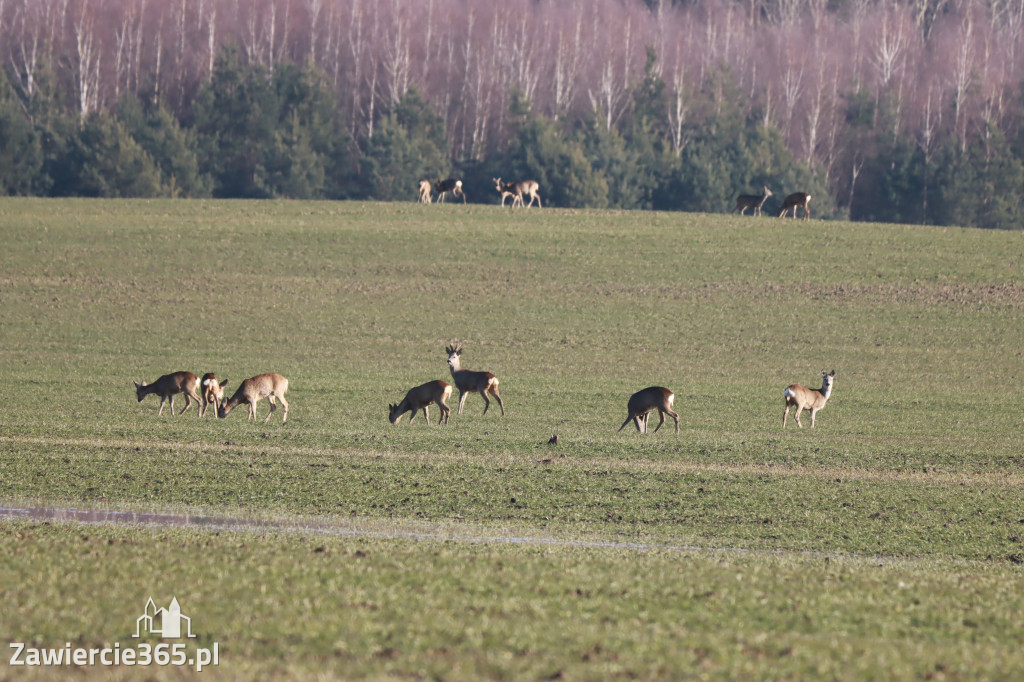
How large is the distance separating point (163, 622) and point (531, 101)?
7006 cm

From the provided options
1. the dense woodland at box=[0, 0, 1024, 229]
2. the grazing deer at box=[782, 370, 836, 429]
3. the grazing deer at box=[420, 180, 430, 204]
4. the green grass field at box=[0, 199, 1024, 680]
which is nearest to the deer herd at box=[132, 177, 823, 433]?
the grazing deer at box=[782, 370, 836, 429]

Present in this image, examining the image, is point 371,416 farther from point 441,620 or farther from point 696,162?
point 696,162

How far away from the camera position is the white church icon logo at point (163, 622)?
8156mm

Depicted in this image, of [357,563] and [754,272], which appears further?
[754,272]

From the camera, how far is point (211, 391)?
23609mm

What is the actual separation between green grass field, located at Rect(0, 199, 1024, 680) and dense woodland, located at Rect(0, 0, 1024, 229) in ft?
57.1

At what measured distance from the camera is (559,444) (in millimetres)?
20125

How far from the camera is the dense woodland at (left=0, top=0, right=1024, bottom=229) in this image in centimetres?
6969

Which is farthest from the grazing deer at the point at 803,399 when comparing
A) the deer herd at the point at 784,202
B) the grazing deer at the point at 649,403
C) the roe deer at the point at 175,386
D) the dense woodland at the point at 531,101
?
the dense woodland at the point at 531,101

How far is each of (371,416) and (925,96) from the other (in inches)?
3304

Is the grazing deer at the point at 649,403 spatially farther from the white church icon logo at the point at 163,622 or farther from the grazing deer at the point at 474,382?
the white church icon logo at the point at 163,622

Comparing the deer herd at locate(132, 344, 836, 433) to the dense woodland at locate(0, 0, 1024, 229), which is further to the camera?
the dense woodland at locate(0, 0, 1024, 229)

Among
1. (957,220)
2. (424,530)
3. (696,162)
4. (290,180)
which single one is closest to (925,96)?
(957,220)

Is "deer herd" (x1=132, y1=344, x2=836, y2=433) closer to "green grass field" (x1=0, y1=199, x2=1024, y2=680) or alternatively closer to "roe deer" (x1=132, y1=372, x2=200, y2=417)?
"roe deer" (x1=132, y1=372, x2=200, y2=417)
